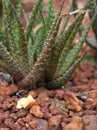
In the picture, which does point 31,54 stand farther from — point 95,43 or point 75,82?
point 95,43

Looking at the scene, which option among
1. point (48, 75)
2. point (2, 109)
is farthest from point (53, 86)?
point (2, 109)

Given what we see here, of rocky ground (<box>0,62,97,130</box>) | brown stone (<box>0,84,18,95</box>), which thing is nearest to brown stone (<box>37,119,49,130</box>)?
rocky ground (<box>0,62,97,130</box>)

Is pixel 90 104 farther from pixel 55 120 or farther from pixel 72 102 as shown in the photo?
pixel 55 120

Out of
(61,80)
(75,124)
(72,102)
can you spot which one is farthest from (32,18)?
(75,124)

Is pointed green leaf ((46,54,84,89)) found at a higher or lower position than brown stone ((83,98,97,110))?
higher

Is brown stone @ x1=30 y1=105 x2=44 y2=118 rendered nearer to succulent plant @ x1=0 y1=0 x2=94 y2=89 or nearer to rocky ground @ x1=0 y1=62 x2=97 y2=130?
rocky ground @ x1=0 y1=62 x2=97 y2=130

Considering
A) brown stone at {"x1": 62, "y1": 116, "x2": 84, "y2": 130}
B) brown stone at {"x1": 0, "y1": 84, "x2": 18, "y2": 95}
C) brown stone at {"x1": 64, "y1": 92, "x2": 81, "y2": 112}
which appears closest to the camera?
brown stone at {"x1": 62, "y1": 116, "x2": 84, "y2": 130}

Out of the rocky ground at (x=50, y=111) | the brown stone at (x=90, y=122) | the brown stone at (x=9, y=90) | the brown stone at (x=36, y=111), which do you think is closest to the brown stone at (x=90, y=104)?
the rocky ground at (x=50, y=111)
